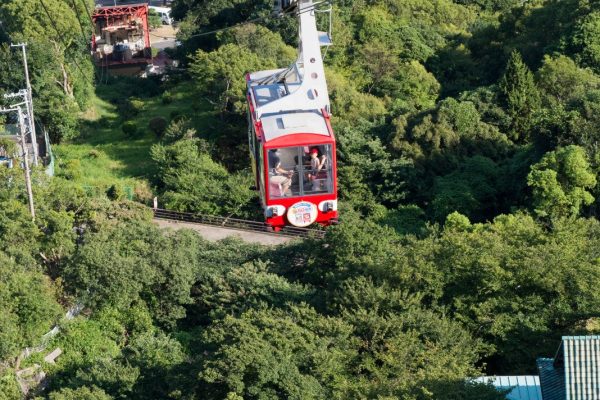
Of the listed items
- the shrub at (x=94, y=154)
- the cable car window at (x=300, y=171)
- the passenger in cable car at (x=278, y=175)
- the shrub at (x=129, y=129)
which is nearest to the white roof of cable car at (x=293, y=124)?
the cable car window at (x=300, y=171)

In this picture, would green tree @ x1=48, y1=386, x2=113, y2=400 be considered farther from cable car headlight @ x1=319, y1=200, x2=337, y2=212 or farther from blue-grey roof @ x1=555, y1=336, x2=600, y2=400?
blue-grey roof @ x1=555, y1=336, x2=600, y2=400

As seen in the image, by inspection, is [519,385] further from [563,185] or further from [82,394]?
[563,185]

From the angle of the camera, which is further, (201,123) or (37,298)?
(201,123)

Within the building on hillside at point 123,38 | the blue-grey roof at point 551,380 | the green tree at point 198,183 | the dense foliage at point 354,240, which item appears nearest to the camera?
the blue-grey roof at point 551,380

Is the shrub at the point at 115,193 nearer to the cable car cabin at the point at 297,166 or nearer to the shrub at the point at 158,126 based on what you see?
the shrub at the point at 158,126

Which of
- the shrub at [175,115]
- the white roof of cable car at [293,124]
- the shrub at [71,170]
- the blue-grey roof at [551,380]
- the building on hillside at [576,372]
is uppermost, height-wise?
the white roof of cable car at [293,124]

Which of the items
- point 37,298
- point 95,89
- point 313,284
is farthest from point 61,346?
point 95,89

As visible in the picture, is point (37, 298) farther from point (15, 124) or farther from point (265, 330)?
point (15, 124)
